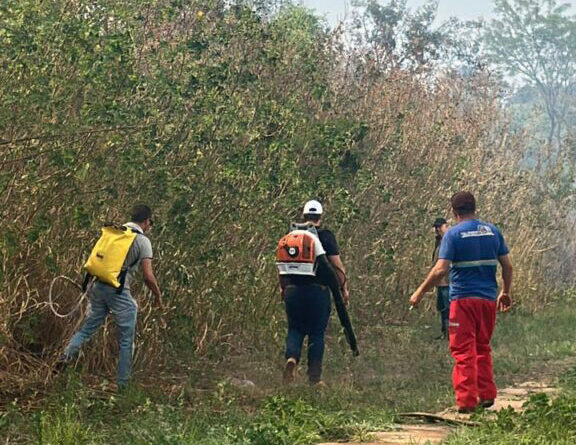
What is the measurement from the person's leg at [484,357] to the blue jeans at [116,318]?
9.25 feet

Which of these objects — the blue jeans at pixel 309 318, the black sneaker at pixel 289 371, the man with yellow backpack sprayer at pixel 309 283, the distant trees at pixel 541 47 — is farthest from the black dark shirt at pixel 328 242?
the distant trees at pixel 541 47

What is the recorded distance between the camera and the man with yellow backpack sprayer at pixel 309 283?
32.0 ft

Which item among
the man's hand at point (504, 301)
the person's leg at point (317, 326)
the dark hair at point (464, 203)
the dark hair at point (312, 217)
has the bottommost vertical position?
the person's leg at point (317, 326)

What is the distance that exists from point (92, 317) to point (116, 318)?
0.20 m

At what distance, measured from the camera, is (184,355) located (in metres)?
10.8

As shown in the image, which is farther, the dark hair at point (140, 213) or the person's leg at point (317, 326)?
the person's leg at point (317, 326)

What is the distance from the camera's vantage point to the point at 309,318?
994 cm

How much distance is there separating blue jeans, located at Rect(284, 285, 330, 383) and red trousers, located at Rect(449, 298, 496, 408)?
1665 mm

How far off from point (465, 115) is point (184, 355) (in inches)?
492

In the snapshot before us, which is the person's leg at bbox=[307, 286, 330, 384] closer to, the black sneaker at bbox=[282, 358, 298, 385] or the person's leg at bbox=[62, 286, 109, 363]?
the black sneaker at bbox=[282, 358, 298, 385]

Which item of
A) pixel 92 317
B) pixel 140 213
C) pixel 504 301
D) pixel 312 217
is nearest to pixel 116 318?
pixel 92 317

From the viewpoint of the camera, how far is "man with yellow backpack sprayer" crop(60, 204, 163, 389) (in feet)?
29.1

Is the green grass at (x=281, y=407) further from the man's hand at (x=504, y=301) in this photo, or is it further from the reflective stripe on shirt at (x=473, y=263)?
the reflective stripe on shirt at (x=473, y=263)

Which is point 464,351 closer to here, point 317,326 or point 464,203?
point 464,203
